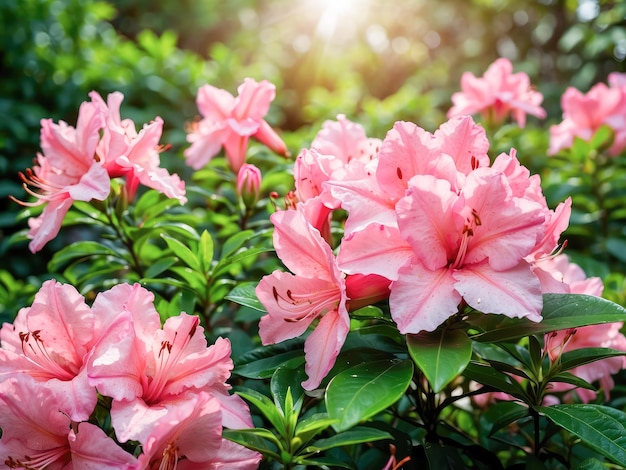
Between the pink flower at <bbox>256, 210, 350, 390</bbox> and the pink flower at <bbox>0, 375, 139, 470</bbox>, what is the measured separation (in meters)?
0.28

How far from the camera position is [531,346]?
1.09m

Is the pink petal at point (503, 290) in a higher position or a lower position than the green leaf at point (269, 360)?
higher

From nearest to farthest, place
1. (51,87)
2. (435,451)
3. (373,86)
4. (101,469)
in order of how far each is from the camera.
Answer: (101,469) → (435,451) → (51,87) → (373,86)

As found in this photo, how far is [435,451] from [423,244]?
36cm

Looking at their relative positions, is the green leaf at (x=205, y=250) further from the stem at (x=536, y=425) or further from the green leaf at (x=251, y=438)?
→ the stem at (x=536, y=425)

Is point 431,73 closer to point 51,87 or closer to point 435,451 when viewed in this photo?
point 51,87

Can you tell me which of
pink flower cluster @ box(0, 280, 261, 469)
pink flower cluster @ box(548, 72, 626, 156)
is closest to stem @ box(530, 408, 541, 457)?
pink flower cluster @ box(0, 280, 261, 469)

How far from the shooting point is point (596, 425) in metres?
0.94

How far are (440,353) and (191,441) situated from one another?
0.35m

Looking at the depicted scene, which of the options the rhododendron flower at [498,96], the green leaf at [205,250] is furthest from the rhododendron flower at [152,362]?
the rhododendron flower at [498,96]

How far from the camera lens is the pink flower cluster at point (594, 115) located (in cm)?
215

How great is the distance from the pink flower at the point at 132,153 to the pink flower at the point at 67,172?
0.02m

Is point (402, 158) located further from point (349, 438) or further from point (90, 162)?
point (90, 162)

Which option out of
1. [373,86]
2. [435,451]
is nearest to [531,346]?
[435,451]
